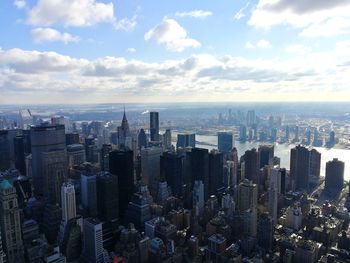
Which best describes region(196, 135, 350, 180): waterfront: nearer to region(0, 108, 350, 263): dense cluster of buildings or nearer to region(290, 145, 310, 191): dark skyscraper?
region(290, 145, 310, 191): dark skyscraper

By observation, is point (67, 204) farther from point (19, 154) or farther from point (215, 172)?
point (19, 154)

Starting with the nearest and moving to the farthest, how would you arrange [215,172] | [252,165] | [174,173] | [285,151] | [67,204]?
[67,204] → [174,173] → [215,172] → [252,165] → [285,151]

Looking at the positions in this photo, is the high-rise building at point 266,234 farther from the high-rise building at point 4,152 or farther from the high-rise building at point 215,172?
the high-rise building at point 4,152

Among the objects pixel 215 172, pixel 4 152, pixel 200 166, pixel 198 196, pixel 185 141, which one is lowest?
pixel 198 196

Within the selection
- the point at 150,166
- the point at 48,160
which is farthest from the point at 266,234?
the point at 48,160

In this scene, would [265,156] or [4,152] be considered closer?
[4,152]

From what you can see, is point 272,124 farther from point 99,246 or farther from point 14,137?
point 99,246
